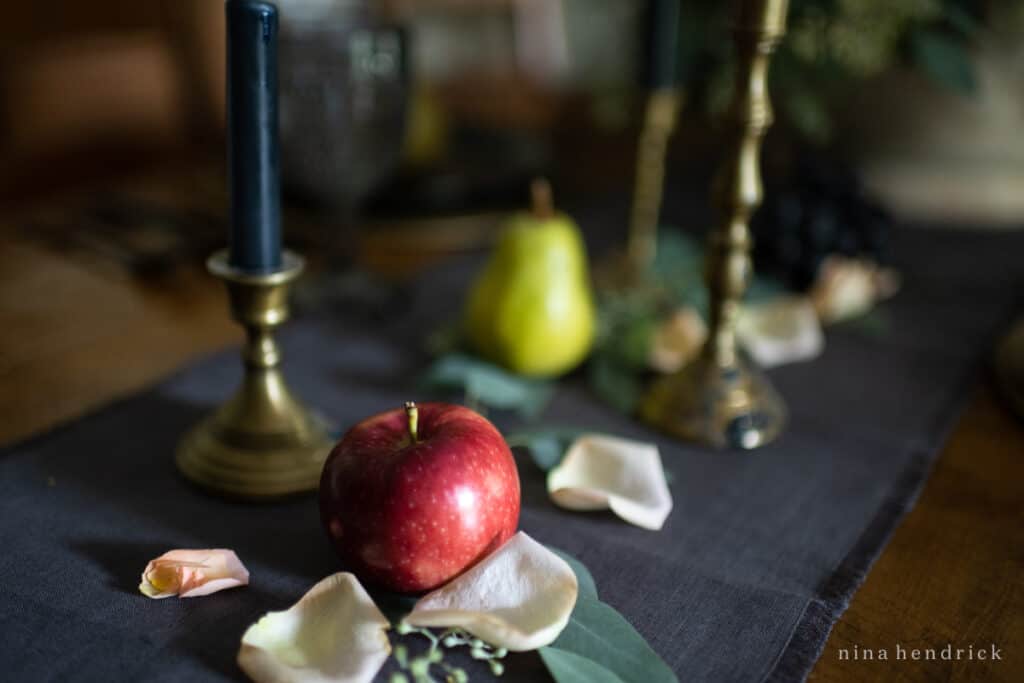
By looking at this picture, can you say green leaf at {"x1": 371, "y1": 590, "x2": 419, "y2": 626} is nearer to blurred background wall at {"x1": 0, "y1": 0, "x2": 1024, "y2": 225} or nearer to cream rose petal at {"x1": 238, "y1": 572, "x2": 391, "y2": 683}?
cream rose petal at {"x1": 238, "y1": 572, "x2": 391, "y2": 683}

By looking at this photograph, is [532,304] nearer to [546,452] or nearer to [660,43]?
[546,452]

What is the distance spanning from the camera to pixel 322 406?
0.68m

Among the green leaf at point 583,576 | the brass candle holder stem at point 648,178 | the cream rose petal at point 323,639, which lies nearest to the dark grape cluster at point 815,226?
the brass candle holder stem at point 648,178

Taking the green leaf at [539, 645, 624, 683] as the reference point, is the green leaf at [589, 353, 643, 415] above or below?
above

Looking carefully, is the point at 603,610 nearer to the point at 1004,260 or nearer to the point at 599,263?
the point at 599,263

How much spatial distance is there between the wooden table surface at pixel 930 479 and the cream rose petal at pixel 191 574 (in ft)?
0.68

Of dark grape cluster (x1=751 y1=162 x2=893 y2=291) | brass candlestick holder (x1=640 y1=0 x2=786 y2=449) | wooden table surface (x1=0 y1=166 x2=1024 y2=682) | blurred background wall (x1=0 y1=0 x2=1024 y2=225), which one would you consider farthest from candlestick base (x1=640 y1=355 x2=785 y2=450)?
blurred background wall (x1=0 y1=0 x2=1024 y2=225)

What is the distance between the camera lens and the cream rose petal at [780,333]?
0.78m

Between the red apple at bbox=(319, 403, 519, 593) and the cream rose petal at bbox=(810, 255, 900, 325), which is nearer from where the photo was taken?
the red apple at bbox=(319, 403, 519, 593)

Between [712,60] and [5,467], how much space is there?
76 centimetres

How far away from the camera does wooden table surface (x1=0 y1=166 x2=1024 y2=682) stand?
0.46 meters

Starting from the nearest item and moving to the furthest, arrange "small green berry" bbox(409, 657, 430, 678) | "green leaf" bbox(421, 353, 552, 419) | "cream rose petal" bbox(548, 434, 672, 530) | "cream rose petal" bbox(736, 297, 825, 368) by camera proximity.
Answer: "small green berry" bbox(409, 657, 430, 678) < "cream rose petal" bbox(548, 434, 672, 530) < "green leaf" bbox(421, 353, 552, 419) < "cream rose petal" bbox(736, 297, 825, 368)

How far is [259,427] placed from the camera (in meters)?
0.57

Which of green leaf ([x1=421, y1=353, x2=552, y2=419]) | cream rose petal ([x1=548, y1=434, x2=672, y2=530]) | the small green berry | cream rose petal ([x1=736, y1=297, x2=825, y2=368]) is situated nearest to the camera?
the small green berry
